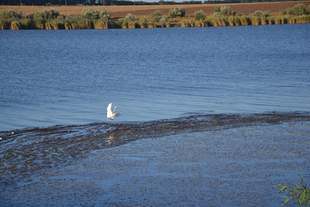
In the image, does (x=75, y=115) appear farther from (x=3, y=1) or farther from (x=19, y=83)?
(x=3, y=1)

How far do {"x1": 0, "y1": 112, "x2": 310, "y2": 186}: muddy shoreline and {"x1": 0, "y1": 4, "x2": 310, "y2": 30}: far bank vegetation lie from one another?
79.3m

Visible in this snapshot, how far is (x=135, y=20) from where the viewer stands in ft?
332

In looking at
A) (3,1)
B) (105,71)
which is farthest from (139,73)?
(3,1)

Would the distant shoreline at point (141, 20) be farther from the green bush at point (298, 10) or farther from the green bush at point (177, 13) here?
the green bush at point (177, 13)

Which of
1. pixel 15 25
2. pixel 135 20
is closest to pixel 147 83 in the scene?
pixel 15 25

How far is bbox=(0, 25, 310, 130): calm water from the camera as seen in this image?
1986cm

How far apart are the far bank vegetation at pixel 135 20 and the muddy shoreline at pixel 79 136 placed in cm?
7931

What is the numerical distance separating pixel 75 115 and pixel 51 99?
430 cm

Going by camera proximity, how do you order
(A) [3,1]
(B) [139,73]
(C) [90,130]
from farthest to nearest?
(A) [3,1] → (B) [139,73] → (C) [90,130]

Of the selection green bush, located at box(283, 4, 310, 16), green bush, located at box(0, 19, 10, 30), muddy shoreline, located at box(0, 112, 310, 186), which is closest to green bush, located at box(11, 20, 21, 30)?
green bush, located at box(0, 19, 10, 30)

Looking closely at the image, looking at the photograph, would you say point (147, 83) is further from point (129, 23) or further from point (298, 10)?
point (298, 10)

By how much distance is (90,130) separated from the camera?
1652 cm

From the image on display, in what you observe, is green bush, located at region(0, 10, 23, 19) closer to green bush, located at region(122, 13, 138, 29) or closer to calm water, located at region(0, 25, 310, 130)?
green bush, located at region(122, 13, 138, 29)

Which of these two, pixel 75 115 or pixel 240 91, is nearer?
pixel 75 115
